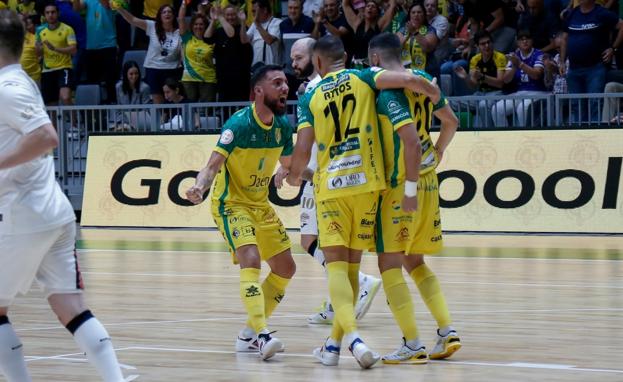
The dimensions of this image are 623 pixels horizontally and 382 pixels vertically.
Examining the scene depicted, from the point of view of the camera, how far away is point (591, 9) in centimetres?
1861

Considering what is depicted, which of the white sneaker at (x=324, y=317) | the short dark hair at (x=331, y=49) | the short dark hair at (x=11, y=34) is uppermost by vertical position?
the short dark hair at (x=11, y=34)

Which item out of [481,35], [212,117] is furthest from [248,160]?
[212,117]

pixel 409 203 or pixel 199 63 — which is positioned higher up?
pixel 409 203

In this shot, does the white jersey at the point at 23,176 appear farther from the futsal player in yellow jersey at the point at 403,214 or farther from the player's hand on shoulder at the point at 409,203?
the futsal player in yellow jersey at the point at 403,214

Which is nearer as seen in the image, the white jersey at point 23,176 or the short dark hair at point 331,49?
the white jersey at point 23,176

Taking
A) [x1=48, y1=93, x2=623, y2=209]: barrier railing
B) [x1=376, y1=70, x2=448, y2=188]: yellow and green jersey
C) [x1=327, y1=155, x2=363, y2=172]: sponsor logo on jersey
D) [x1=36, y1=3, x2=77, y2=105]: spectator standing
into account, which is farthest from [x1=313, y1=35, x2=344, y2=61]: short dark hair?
[x1=36, y1=3, x2=77, y2=105]: spectator standing

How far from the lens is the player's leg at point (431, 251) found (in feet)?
26.6

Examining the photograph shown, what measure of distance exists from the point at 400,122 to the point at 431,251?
97cm

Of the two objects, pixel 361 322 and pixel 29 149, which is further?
pixel 361 322

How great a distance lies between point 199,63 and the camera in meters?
21.3

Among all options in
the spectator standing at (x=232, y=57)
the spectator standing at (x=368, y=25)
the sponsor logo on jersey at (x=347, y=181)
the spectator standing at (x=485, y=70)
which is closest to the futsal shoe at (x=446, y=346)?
the sponsor logo on jersey at (x=347, y=181)

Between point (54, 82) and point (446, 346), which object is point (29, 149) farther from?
point (54, 82)

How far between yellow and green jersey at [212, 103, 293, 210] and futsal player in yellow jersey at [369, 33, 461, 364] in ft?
3.57

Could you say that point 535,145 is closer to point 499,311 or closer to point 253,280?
point 499,311
